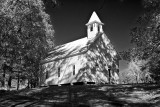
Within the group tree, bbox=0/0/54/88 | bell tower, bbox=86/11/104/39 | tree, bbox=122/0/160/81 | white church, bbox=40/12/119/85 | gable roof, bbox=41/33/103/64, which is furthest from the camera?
bell tower, bbox=86/11/104/39

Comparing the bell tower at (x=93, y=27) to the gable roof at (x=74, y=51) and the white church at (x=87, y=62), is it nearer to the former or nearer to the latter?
the white church at (x=87, y=62)

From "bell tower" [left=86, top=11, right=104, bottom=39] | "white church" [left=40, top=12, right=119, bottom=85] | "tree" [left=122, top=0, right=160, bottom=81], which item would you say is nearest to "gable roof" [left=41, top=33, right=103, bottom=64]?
"white church" [left=40, top=12, right=119, bottom=85]

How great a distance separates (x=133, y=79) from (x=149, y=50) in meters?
49.7

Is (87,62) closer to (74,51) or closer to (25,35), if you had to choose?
(74,51)

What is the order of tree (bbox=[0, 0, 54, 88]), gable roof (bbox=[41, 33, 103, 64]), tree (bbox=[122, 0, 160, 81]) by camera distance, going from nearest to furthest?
tree (bbox=[122, 0, 160, 81])
tree (bbox=[0, 0, 54, 88])
gable roof (bbox=[41, 33, 103, 64])

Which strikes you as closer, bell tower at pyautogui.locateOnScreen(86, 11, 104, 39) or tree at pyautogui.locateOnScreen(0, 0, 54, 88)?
tree at pyautogui.locateOnScreen(0, 0, 54, 88)

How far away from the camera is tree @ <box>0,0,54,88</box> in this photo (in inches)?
950

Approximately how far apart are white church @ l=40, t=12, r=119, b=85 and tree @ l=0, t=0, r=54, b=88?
4.28 meters

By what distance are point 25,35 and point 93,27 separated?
16071 mm

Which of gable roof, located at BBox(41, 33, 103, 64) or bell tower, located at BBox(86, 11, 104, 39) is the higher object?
bell tower, located at BBox(86, 11, 104, 39)

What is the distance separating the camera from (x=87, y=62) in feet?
122

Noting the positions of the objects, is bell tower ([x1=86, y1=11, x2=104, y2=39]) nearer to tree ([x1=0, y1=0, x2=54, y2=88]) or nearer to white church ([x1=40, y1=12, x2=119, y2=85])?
white church ([x1=40, y1=12, x2=119, y2=85])

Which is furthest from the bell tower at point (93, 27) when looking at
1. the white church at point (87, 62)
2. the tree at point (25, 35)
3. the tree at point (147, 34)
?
the tree at point (147, 34)

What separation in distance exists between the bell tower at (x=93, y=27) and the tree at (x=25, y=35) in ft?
26.1
